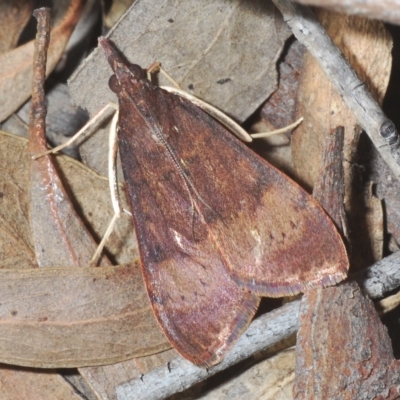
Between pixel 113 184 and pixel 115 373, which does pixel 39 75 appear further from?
pixel 115 373

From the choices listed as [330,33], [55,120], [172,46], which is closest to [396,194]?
[330,33]

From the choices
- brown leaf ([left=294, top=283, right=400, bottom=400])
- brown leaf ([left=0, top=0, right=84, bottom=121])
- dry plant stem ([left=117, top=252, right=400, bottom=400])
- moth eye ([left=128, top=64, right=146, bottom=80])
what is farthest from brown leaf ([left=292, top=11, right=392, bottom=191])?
brown leaf ([left=0, top=0, right=84, bottom=121])

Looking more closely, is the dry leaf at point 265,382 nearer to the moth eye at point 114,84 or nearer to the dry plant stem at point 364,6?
the moth eye at point 114,84

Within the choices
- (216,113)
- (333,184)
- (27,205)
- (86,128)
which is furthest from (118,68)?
(333,184)

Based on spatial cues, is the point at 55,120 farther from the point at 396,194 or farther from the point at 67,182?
the point at 396,194

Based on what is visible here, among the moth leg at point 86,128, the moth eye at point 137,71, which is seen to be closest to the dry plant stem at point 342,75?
the moth eye at point 137,71
